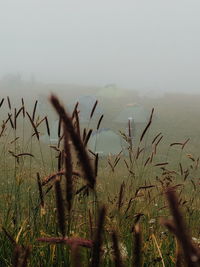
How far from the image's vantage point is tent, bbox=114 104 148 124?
101 feet

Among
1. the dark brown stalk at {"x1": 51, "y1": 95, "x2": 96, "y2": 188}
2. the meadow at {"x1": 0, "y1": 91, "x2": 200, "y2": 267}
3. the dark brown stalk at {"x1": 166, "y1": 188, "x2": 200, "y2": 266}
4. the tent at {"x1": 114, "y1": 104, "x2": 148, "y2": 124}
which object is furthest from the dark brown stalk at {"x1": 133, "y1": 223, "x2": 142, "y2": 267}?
the tent at {"x1": 114, "y1": 104, "x2": 148, "y2": 124}

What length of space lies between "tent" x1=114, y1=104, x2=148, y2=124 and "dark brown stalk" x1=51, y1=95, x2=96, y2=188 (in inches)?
1169

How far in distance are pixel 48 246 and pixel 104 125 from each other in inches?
1138

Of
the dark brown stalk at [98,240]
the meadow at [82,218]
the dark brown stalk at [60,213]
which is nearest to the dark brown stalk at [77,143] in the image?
the meadow at [82,218]

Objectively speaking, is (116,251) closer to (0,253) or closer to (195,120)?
(0,253)

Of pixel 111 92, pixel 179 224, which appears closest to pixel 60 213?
pixel 179 224

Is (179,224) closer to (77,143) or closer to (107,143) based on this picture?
(77,143)

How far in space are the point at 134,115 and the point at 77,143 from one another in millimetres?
30399

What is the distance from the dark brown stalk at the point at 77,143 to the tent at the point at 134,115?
29.7 m

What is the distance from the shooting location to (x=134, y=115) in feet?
102

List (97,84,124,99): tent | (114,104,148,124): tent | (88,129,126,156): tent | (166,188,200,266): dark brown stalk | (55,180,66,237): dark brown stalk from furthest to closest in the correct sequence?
(97,84,124,99): tent → (114,104,148,124): tent → (88,129,126,156): tent → (55,180,66,237): dark brown stalk → (166,188,200,266): dark brown stalk

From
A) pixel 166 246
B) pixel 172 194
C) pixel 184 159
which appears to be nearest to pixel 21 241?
pixel 166 246

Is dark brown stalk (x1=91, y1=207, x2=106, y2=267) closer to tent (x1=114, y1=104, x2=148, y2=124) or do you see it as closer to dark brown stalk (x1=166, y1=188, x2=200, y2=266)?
dark brown stalk (x1=166, y1=188, x2=200, y2=266)

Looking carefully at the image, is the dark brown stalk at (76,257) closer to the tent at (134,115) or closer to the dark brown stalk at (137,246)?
the dark brown stalk at (137,246)
